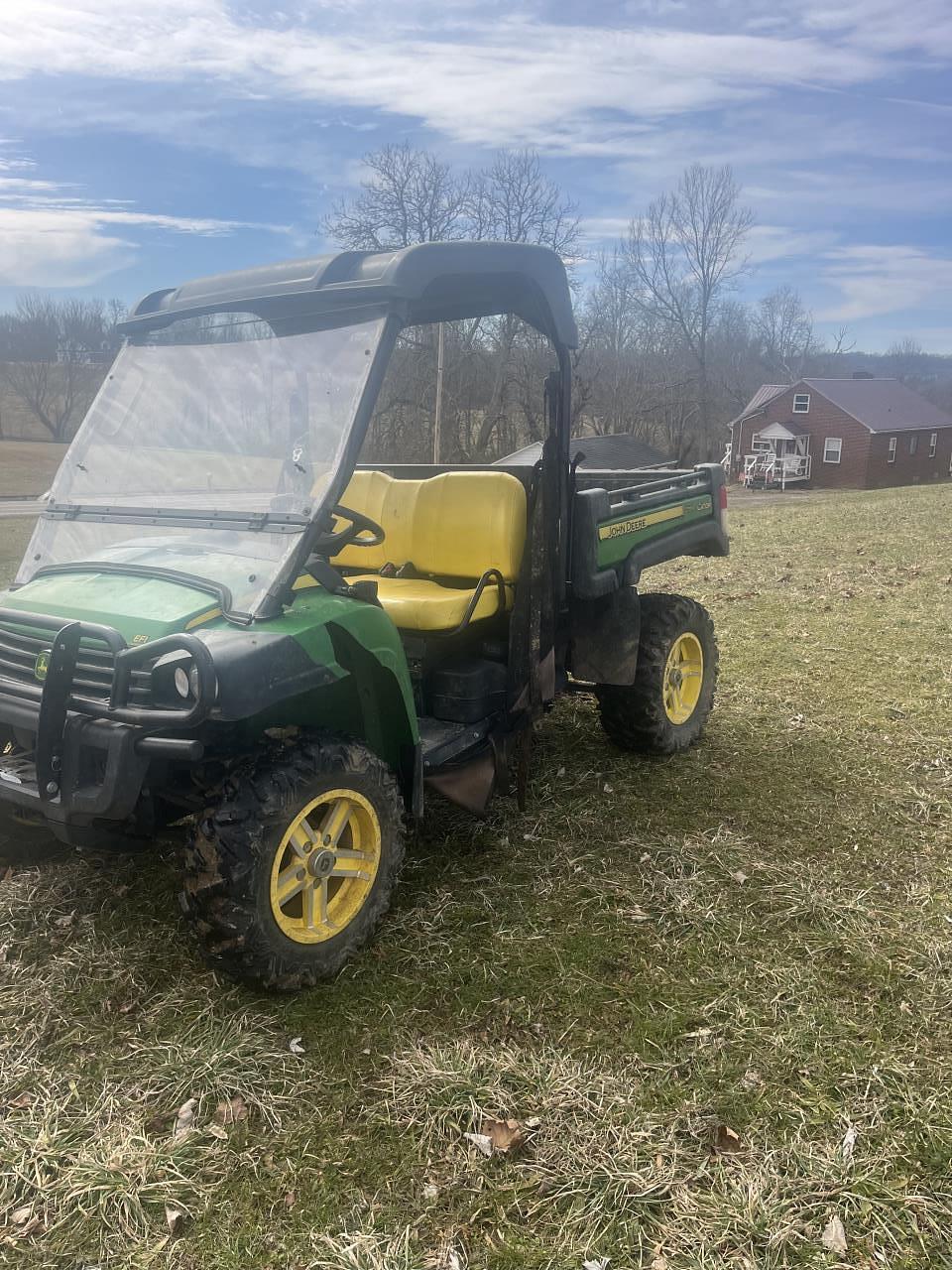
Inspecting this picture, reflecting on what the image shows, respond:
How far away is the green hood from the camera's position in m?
2.85

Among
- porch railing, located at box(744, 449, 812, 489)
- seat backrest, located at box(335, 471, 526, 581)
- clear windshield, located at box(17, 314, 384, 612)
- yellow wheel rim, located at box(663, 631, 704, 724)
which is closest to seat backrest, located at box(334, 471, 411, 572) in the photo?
seat backrest, located at box(335, 471, 526, 581)

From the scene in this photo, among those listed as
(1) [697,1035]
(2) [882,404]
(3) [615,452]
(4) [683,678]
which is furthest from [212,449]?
(2) [882,404]

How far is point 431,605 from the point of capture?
12.7ft

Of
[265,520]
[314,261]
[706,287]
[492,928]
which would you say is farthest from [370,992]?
[706,287]

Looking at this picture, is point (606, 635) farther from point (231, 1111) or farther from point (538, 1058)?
point (231, 1111)

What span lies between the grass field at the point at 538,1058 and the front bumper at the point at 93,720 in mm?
734

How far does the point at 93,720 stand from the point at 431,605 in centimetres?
147

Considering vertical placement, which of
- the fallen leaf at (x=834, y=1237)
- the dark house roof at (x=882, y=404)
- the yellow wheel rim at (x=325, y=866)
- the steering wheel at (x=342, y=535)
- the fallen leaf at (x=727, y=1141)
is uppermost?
the dark house roof at (x=882, y=404)

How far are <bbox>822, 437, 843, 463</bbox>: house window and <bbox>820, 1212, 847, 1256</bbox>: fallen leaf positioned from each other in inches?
1917

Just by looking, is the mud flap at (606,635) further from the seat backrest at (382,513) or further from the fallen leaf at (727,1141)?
→ the fallen leaf at (727,1141)

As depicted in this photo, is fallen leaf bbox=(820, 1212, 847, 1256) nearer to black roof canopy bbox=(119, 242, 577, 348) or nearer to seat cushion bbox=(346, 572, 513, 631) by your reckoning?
seat cushion bbox=(346, 572, 513, 631)

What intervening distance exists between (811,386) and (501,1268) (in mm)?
50732

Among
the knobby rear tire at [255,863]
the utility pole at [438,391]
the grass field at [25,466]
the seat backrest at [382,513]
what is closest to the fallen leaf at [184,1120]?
the knobby rear tire at [255,863]

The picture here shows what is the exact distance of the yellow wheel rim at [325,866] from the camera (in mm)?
2949
